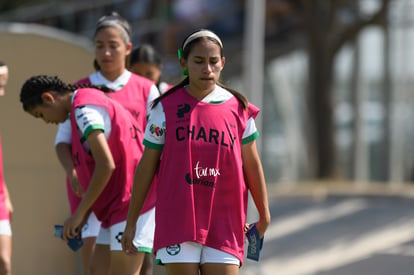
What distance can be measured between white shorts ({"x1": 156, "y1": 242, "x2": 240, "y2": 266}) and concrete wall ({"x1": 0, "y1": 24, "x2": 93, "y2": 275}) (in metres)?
4.04

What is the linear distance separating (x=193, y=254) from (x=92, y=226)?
1.46 m

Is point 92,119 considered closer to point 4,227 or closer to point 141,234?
point 141,234

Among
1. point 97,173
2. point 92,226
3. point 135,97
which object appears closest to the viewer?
point 97,173

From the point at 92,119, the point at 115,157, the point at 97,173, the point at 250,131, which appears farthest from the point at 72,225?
the point at 250,131

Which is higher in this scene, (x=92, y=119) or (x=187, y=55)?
(x=187, y=55)

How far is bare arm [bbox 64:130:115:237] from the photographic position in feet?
18.2

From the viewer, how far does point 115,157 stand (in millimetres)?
5895

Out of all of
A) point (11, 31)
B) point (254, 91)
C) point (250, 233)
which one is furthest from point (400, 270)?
point (250, 233)

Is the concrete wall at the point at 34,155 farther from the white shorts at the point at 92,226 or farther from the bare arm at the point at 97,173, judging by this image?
the bare arm at the point at 97,173

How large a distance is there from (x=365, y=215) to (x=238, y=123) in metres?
11.5

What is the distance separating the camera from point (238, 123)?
16.4ft

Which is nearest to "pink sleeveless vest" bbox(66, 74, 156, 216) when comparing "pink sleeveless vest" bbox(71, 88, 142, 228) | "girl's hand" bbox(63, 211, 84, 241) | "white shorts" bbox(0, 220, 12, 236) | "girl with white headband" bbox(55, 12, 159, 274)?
"girl with white headband" bbox(55, 12, 159, 274)

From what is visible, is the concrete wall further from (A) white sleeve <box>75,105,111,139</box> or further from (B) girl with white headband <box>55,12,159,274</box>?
(A) white sleeve <box>75,105,111,139</box>

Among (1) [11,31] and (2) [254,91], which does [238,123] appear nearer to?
(1) [11,31]
